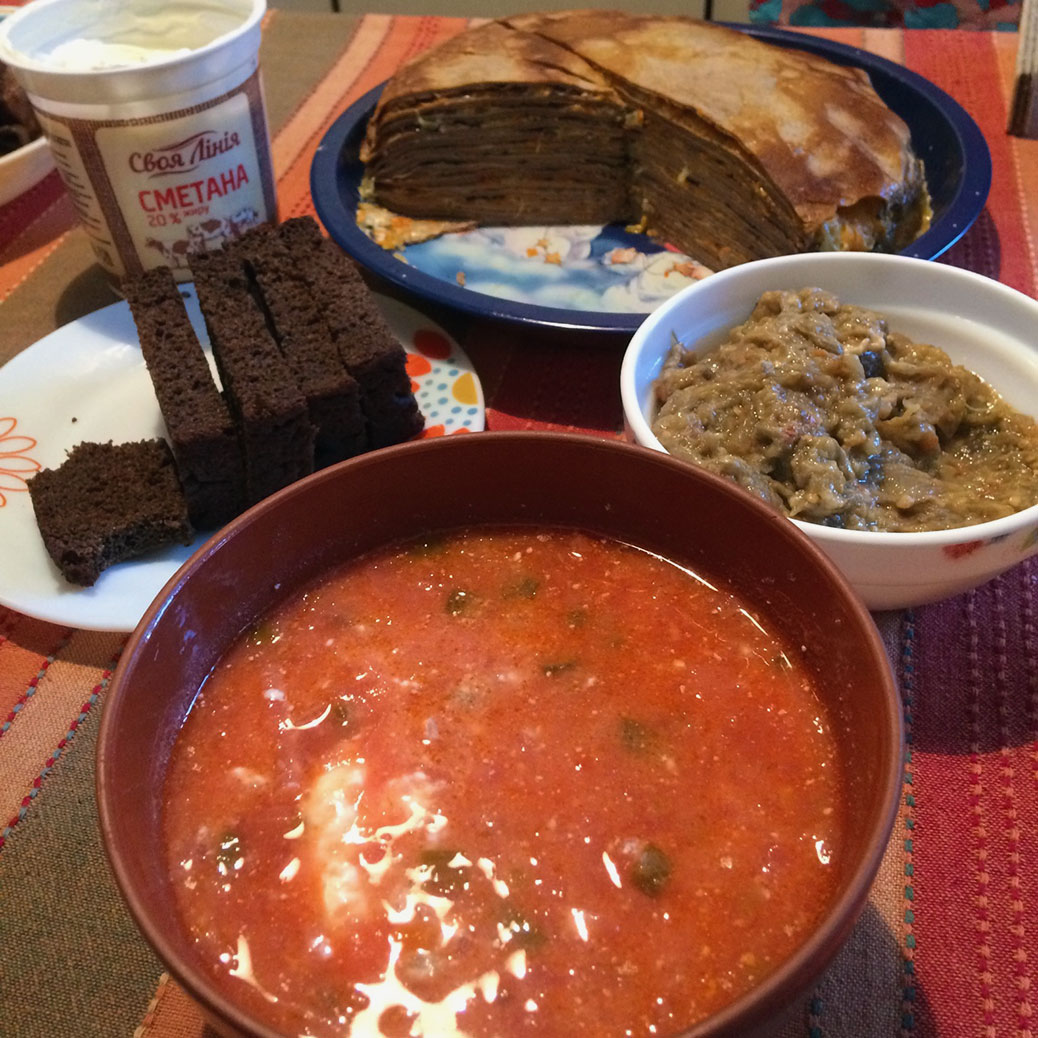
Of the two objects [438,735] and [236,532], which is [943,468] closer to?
[438,735]

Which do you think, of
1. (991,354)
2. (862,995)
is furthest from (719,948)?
(991,354)

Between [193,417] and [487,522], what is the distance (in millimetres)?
590

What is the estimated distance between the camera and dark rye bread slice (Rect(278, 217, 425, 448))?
1.48 metres

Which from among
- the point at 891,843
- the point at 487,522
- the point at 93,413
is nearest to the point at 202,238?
the point at 93,413

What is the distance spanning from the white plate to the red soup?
46cm

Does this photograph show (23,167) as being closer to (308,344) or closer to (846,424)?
(308,344)

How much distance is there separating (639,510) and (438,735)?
0.33 m

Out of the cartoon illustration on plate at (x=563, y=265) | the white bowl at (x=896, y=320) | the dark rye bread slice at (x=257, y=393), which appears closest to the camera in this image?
the white bowl at (x=896, y=320)

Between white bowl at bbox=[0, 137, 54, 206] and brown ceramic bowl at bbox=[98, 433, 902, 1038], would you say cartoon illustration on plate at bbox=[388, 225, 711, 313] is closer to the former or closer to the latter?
white bowl at bbox=[0, 137, 54, 206]

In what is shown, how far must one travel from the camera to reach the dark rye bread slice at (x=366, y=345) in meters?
1.48

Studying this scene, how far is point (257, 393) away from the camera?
1416 millimetres

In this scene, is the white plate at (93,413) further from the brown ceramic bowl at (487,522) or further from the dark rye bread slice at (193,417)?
the brown ceramic bowl at (487,522)

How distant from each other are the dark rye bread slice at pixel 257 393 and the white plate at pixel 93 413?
6.0 inches

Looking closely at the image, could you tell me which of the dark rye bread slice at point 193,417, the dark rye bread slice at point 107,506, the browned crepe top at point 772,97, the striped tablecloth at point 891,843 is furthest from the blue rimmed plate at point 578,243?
the dark rye bread slice at point 107,506
